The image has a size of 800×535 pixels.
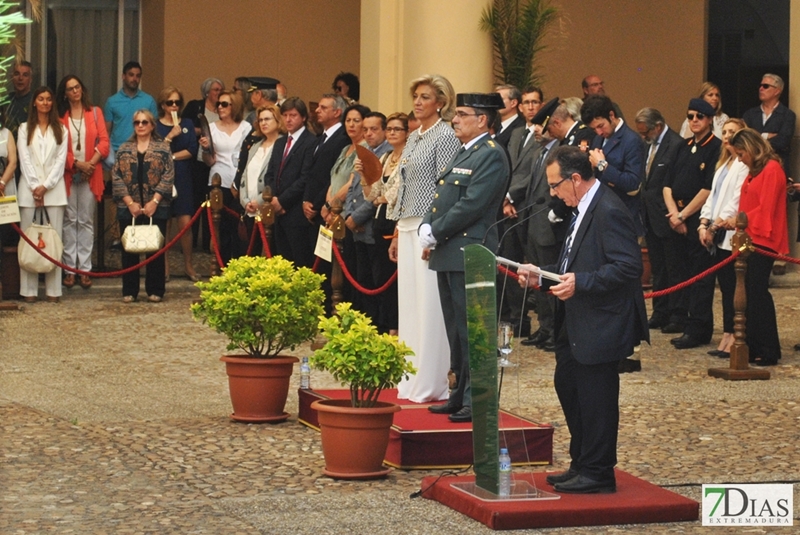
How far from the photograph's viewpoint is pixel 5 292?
1530cm

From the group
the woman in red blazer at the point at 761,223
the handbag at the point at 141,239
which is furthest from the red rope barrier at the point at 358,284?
the handbag at the point at 141,239

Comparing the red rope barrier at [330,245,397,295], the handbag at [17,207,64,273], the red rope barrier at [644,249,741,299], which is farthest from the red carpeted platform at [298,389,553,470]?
the handbag at [17,207,64,273]

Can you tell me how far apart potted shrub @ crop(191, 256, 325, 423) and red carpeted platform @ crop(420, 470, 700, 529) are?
2438mm

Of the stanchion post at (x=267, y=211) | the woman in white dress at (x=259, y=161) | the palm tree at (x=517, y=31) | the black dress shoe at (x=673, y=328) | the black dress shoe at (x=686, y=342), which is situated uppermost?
the palm tree at (x=517, y=31)

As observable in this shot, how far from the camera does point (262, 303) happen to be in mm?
8867

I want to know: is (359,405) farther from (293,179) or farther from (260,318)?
(293,179)

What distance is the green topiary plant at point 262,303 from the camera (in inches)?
350

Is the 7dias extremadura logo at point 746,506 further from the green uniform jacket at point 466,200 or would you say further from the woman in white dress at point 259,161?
the woman in white dress at point 259,161

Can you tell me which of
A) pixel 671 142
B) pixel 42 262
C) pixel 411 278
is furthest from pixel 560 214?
pixel 42 262

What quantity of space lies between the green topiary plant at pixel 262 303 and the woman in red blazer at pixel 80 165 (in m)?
6.74

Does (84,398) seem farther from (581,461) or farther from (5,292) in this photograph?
(5,292)

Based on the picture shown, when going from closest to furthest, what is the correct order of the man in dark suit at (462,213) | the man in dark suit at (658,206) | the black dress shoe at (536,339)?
1. the man in dark suit at (462,213)
2. the black dress shoe at (536,339)
3. the man in dark suit at (658,206)

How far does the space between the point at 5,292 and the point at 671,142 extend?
7.34m

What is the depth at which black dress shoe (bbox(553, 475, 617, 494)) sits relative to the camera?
6820 millimetres
